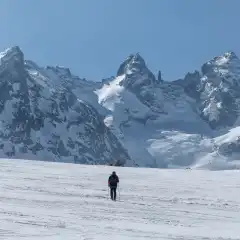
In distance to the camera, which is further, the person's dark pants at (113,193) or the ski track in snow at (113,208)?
the person's dark pants at (113,193)

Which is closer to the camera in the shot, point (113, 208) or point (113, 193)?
point (113, 208)

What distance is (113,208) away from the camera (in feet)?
80.9

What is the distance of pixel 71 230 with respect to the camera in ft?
60.4

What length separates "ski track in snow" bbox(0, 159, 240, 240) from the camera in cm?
1872

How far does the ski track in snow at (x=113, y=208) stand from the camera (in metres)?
18.7

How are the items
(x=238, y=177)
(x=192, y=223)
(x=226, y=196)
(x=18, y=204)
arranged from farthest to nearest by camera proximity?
1. (x=238, y=177)
2. (x=226, y=196)
3. (x=18, y=204)
4. (x=192, y=223)

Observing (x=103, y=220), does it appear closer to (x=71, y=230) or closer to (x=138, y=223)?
(x=138, y=223)

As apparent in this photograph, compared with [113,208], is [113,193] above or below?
above

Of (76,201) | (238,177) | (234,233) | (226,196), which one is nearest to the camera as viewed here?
(234,233)

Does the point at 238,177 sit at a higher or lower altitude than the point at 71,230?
higher

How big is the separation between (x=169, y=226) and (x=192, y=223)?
1.52 metres

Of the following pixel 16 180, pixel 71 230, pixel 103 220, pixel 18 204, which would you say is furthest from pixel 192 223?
pixel 16 180

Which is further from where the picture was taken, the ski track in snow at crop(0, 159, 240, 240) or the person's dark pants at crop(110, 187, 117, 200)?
the person's dark pants at crop(110, 187, 117, 200)

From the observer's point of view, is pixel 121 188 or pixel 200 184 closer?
pixel 121 188
